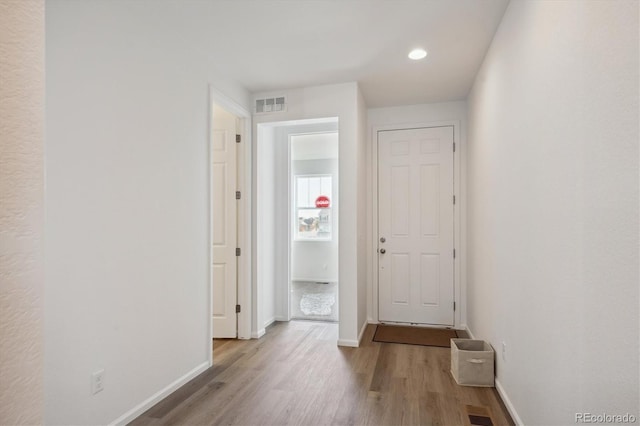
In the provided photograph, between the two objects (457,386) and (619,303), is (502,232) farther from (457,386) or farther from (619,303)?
(619,303)

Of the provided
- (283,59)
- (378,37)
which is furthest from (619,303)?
(283,59)

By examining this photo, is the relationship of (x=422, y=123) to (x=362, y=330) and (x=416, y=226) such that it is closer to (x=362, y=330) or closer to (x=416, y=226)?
(x=416, y=226)

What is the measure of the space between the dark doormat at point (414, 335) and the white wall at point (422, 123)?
0.92 feet

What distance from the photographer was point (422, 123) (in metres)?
4.40

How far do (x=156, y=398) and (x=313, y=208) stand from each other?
218 inches

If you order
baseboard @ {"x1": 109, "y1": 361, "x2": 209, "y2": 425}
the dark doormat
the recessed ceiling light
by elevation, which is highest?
the recessed ceiling light

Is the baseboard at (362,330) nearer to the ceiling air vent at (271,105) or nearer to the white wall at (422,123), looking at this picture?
the white wall at (422,123)

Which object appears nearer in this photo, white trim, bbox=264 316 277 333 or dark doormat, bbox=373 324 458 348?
dark doormat, bbox=373 324 458 348

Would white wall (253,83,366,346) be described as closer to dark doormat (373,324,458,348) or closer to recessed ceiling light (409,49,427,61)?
dark doormat (373,324,458,348)

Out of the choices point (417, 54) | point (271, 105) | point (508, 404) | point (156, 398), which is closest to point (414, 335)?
point (508, 404)

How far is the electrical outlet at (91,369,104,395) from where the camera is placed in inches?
78.2

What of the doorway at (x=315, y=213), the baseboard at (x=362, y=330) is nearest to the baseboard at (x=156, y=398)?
the baseboard at (x=362, y=330)

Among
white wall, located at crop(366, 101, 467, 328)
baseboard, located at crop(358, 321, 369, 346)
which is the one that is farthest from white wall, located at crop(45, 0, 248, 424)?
white wall, located at crop(366, 101, 467, 328)

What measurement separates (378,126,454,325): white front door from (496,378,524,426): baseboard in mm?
1733
